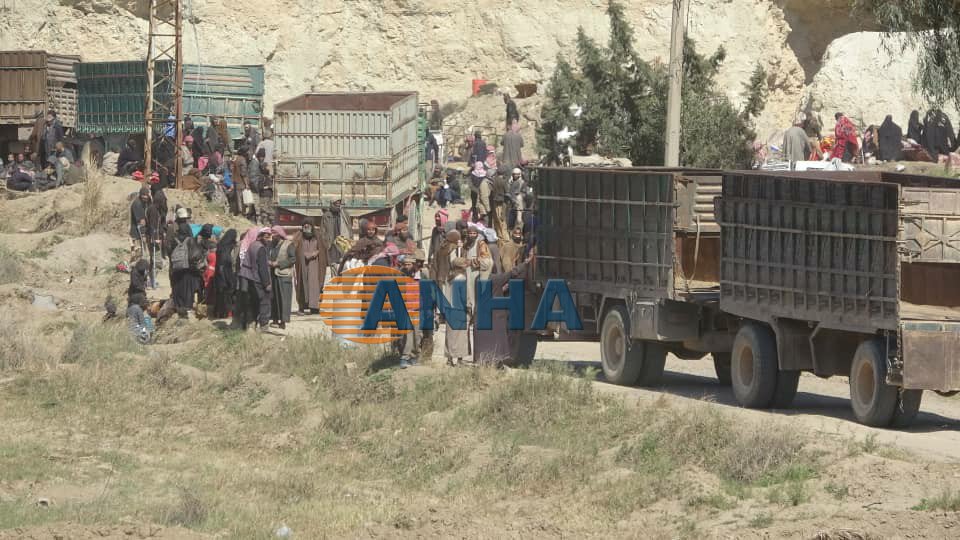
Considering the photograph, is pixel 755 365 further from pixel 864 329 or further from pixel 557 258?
pixel 557 258

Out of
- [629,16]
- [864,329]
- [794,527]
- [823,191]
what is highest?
[629,16]

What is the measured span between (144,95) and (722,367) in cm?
2499

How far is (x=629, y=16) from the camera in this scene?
4966 cm

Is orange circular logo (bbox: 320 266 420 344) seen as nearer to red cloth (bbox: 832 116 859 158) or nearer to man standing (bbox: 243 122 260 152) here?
man standing (bbox: 243 122 260 152)

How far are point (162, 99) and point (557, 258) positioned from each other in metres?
23.4

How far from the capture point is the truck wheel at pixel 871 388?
14.6 meters

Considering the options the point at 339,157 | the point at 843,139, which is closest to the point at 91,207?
the point at 339,157

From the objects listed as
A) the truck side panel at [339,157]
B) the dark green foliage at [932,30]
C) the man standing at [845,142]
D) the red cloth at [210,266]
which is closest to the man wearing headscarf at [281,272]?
the red cloth at [210,266]

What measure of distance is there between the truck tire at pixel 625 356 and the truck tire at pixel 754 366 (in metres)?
1.69

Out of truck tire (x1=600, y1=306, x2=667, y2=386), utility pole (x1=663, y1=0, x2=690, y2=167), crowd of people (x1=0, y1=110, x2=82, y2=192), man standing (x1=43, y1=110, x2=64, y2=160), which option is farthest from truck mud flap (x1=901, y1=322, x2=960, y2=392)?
man standing (x1=43, y1=110, x2=64, y2=160)

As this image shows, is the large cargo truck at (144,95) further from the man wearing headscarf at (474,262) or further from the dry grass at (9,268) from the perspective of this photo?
the man wearing headscarf at (474,262)

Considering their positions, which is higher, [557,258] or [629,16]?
[629,16]

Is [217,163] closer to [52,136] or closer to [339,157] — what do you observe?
[52,136]

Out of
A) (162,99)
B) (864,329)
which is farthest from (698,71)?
(864,329)
